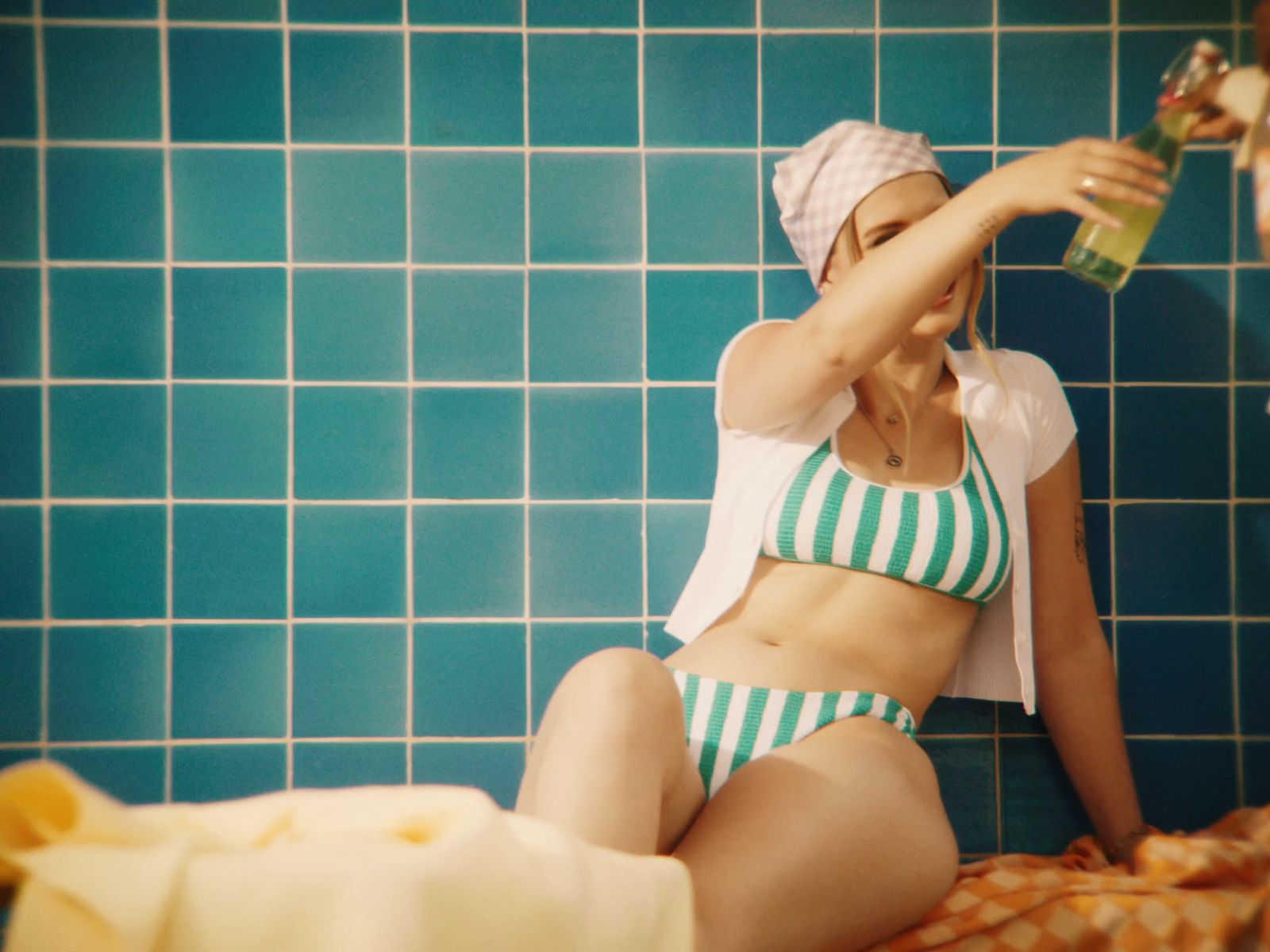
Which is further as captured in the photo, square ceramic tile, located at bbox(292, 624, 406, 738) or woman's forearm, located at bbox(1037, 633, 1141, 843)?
square ceramic tile, located at bbox(292, 624, 406, 738)

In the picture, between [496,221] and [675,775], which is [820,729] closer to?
[675,775]

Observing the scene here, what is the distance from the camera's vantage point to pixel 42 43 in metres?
1.35

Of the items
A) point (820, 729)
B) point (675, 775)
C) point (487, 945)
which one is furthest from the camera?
point (820, 729)

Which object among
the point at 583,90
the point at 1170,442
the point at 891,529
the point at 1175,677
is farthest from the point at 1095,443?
the point at 583,90

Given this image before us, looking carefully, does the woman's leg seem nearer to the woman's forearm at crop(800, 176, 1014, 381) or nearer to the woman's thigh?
the woman's thigh

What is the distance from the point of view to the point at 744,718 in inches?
41.5

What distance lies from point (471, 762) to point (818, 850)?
25.3 inches

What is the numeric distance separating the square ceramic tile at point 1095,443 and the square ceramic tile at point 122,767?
1419mm

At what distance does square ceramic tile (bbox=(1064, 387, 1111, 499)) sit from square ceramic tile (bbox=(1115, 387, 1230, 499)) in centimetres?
1

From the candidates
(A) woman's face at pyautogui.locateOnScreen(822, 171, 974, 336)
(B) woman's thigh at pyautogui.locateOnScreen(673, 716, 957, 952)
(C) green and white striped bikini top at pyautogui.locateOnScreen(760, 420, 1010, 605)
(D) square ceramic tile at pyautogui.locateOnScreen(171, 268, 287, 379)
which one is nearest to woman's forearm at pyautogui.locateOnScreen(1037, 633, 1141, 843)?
(C) green and white striped bikini top at pyautogui.locateOnScreen(760, 420, 1010, 605)

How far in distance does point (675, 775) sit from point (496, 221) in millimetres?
838

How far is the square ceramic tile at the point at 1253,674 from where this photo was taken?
141 cm

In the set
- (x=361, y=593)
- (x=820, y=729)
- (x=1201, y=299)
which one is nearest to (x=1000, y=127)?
(x=1201, y=299)

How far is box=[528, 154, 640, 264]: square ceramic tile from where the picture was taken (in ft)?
4.50
